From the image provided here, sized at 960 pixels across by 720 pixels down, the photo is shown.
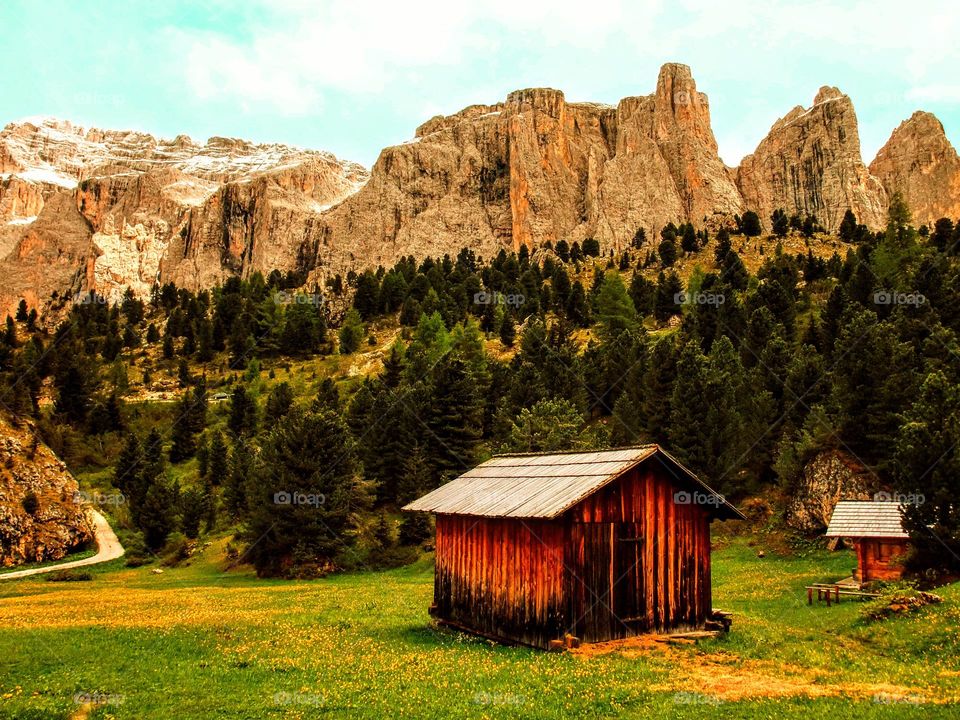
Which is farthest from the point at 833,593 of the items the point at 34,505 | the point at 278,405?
the point at 278,405

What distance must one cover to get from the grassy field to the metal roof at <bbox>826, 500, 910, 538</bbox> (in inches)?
186

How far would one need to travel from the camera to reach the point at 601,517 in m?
20.3

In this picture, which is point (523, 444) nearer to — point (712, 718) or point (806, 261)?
point (712, 718)

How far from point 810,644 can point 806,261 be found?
4035 inches

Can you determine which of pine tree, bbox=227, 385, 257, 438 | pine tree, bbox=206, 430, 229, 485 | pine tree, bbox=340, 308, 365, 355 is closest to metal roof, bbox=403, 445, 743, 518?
pine tree, bbox=206, 430, 229, 485

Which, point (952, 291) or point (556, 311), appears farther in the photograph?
point (556, 311)

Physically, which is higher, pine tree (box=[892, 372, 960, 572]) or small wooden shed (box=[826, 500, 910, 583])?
pine tree (box=[892, 372, 960, 572])

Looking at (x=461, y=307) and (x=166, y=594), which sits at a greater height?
(x=461, y=307)

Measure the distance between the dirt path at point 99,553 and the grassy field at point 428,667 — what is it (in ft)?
64.9

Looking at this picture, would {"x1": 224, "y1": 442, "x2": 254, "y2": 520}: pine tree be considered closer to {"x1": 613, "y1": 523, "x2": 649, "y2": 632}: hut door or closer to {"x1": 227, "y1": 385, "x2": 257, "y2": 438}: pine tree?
{"x1": 227, "y1": 385, "x2": 257, "y2": 438}: pine tree

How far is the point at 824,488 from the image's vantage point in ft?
140

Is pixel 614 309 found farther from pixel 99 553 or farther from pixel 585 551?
pixel 585 551

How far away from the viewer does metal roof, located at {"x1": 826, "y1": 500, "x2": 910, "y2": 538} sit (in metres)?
30.5

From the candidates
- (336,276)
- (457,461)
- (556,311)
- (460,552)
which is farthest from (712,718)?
(336,276)
